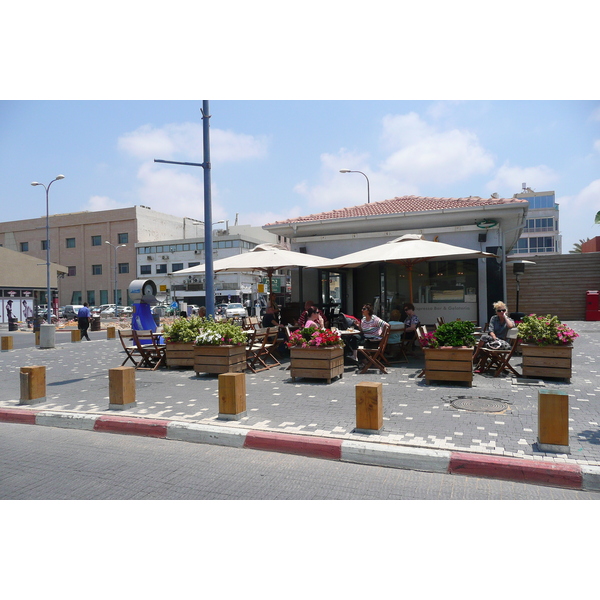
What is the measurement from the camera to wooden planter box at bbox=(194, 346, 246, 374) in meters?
8.67

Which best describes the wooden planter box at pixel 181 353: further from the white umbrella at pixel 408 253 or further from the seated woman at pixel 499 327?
the seated woman at pixel 499 327

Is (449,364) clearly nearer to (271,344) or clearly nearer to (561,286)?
(271,344)

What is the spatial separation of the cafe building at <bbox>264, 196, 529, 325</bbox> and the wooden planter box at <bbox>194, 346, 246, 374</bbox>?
184 inches

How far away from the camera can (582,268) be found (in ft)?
77.3

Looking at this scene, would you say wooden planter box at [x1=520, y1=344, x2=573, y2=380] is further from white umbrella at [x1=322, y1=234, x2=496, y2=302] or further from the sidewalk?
white umbrella at [x1=322, y1=234, x2=496, y2=302]

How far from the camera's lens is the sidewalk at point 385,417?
4.41 meters

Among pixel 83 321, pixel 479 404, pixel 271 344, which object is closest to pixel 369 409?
pixel 479 404

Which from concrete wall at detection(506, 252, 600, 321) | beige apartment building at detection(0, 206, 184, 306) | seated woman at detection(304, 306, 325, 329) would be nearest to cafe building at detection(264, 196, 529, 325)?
seated woman at detection(304, 306, 325, 329)

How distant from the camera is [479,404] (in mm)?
6348

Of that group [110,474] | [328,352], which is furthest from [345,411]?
[110,474]

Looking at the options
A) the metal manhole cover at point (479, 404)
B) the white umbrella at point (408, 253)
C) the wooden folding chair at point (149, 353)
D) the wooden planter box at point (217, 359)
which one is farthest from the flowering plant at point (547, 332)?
the wooden folding chair at point (149, 353)

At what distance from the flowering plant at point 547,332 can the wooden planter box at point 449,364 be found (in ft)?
4.27

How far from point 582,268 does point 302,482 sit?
24.2 metres
